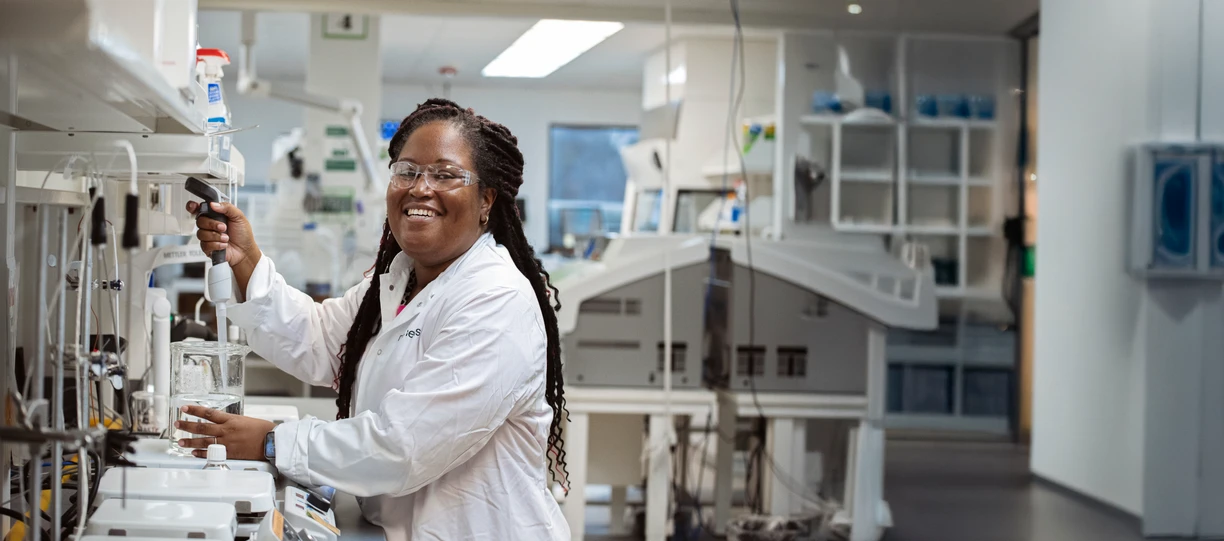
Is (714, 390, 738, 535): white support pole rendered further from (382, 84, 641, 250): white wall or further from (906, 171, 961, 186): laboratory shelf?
(382, 84, 641, 250): white wall

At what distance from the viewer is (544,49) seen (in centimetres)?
808

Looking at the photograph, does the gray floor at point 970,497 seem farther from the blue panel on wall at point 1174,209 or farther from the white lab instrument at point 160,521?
the white lab instrument at point 160,521

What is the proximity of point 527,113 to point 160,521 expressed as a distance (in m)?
9.46

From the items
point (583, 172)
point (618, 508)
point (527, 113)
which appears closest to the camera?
point (618, 508)

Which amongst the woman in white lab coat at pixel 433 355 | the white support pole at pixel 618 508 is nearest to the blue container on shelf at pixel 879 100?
the white support pole at pixel 618 508

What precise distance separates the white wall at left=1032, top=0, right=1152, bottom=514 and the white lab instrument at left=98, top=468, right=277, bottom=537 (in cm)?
297

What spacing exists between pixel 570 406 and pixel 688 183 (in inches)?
53.1

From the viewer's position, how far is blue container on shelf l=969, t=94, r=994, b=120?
11.9 ft

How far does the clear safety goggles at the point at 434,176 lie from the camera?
1634 mm

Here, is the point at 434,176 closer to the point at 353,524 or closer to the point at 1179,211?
the point at 353,524

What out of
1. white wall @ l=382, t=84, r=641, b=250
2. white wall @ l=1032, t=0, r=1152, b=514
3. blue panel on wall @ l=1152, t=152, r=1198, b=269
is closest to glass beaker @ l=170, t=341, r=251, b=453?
white wall @ l=1032, t=0, r=1152, b=514

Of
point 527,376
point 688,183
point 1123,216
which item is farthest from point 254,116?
point 527,376

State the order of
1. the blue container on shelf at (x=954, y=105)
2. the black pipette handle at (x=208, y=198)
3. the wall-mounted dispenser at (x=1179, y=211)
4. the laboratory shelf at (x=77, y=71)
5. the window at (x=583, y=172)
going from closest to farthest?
the laboratory shelf at (x=77, y=71) → the black pipette handle at (x=208, y=198) → the wall-mounted dispenser at (x=1179, y=211) → the blue container on shelf at (x=954, y=105) → the window at (x=583, y=172)

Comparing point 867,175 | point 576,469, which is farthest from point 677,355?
point 867,175
